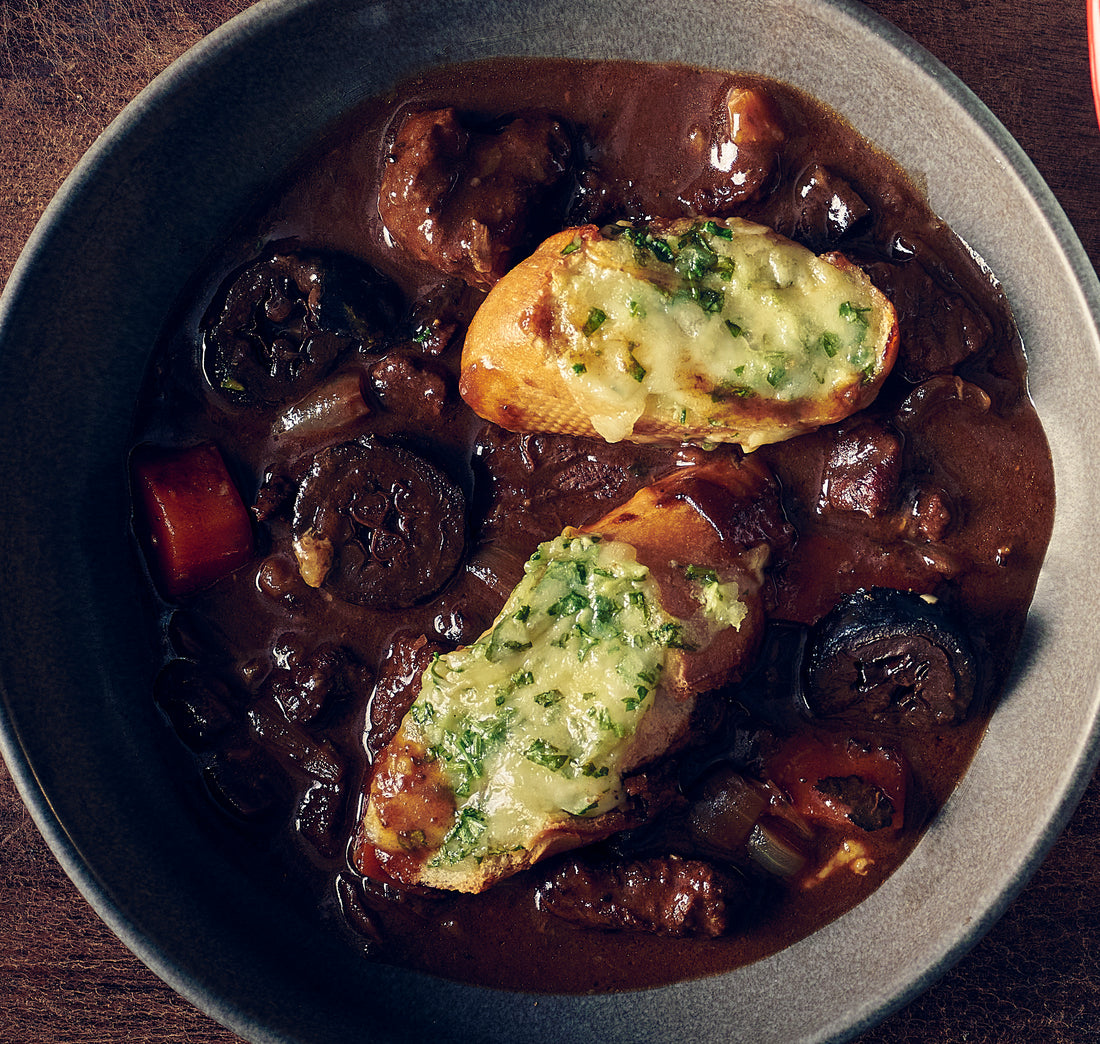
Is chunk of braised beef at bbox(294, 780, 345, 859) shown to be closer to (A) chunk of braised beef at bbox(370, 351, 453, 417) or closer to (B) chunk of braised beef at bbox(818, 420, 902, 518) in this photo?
(A) chunk of braised beef at bbox(370, 351, 453, 417)

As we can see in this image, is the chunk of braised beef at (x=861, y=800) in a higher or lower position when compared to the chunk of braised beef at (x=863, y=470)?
lower

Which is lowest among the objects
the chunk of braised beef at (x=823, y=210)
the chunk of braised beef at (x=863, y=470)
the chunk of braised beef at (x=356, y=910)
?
the chunk of braised beef at (x=356, y=910)

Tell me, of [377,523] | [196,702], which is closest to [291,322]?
[377,523]

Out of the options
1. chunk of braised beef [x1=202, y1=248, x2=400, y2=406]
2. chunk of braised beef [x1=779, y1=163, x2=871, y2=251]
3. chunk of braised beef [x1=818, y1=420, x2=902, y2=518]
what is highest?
chunk of braised beef [x1=202, y1=248, x2=400, y2=406]

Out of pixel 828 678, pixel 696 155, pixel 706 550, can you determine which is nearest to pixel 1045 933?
pixel 828 678

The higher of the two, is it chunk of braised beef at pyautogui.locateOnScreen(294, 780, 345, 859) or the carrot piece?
the carrot piece

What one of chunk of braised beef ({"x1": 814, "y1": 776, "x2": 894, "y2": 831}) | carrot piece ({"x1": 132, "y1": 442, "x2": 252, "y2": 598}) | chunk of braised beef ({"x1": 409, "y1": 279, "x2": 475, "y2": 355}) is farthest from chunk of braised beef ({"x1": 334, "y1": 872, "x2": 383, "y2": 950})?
chunk of braised beef ({"x1": 409, "y1": 279, "x2": 475, "y2": 355})

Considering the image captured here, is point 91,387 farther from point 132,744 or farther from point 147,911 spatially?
point 147,911

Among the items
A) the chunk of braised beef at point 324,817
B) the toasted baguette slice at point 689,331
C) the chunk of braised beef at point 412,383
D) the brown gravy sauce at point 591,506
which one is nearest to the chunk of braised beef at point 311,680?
the brown gravy sauce at point 591,506

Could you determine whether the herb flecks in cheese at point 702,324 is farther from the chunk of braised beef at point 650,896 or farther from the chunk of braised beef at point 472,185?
the chunk of braised beef at point 650,896
